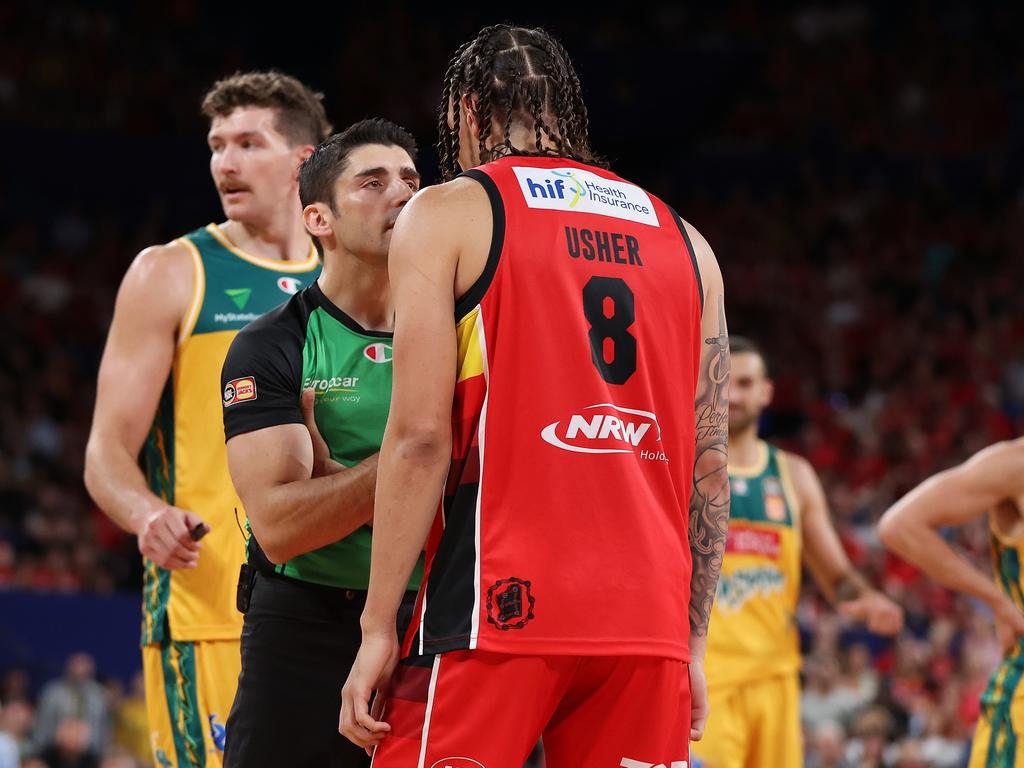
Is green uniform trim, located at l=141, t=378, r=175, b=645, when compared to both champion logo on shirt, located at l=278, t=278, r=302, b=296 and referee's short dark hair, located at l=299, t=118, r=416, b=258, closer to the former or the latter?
champion logo on shirt, located at l=278, t=278, r=302, b=296

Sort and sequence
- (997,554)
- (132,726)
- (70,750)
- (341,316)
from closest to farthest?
(341,316)
(997,554)
(70,750)
(132,726)

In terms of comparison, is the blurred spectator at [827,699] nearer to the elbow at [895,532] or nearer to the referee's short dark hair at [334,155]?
the elbow at [895,532]

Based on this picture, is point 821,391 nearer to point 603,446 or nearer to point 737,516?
point 737,516

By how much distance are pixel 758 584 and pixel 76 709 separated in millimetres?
5112

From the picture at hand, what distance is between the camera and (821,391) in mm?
16422

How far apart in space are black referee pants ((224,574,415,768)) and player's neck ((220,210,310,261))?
162 cm

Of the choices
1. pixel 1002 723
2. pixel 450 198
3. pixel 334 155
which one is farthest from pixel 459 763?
pixel 1002 723

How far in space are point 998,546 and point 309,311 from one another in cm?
258

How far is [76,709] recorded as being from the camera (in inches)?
376

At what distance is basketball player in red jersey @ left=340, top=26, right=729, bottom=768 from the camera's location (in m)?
2.71


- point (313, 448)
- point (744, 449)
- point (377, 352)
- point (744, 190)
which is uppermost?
point (744, 190)

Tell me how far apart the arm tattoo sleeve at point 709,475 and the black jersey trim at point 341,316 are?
0.82 metres

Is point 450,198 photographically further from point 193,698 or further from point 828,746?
point 828,746

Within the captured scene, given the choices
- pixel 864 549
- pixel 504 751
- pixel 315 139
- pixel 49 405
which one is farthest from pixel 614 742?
pixel 49 405
